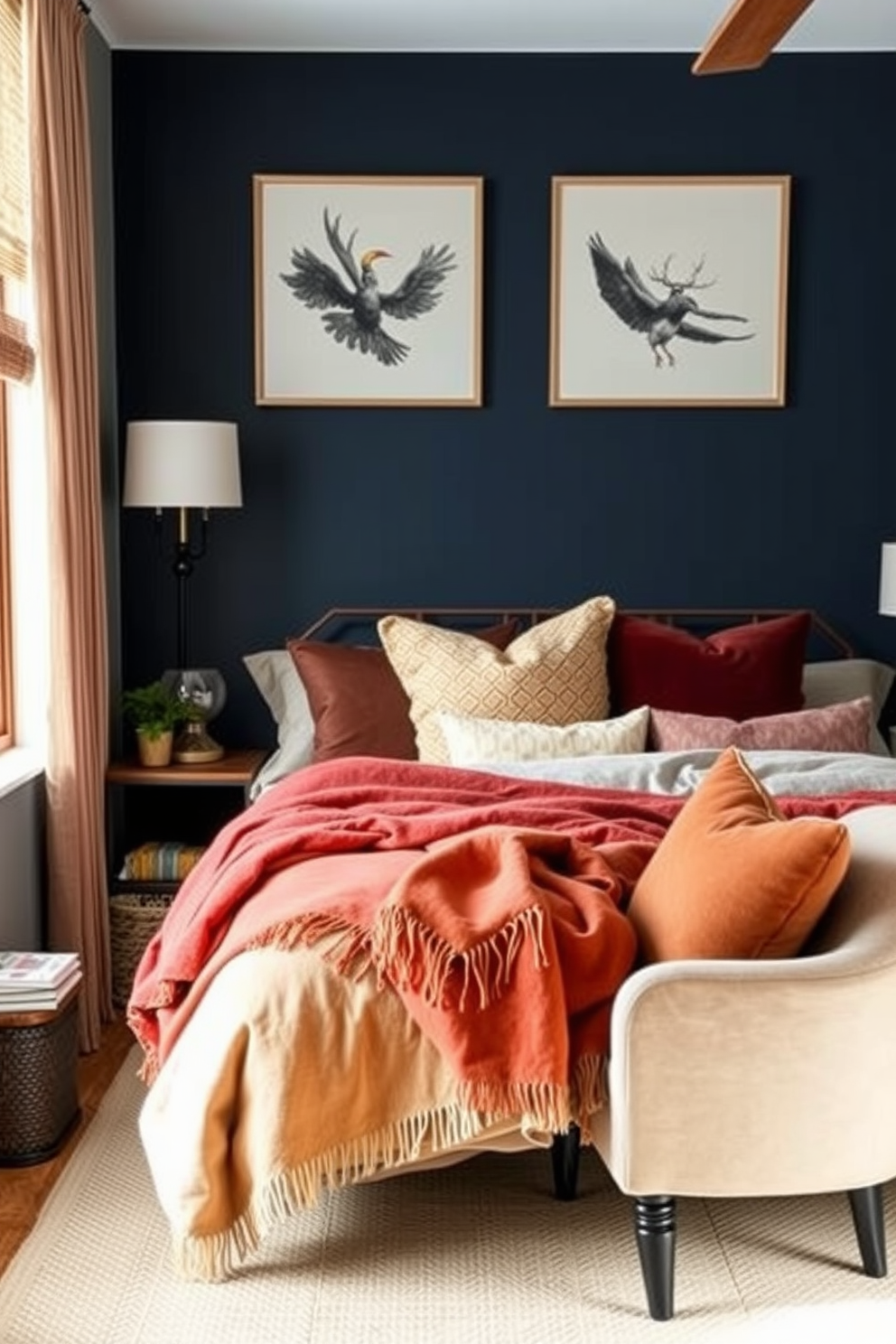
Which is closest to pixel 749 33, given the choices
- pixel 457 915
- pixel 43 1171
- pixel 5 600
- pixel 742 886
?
pixel 742 886

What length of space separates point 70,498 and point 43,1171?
1640 mm

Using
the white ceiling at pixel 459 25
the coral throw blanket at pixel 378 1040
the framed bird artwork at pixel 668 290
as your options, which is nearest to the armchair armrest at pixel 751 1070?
the coral throw blanket at pixel 378 1040

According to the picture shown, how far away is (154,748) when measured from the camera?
446cm

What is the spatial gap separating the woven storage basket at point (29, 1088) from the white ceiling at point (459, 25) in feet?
9.17

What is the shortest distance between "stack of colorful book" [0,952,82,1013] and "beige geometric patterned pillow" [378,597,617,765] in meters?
1.21

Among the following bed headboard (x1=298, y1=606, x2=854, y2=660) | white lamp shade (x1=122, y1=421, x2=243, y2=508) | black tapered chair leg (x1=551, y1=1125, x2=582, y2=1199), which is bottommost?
black tapered chair leg (x1=551, y1=1125, x2=582, y2=1199)

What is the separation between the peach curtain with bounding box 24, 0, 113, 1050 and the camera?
381 cm

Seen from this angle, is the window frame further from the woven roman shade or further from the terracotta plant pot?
A: the terracotta plant pot

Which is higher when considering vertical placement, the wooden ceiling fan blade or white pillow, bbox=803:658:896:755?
the wooden ceiling fan blade

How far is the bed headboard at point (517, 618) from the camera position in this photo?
192 inches

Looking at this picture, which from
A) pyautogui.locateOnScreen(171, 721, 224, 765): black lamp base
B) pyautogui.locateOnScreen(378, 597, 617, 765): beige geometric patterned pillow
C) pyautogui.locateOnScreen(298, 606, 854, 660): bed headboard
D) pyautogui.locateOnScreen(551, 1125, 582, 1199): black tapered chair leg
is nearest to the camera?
pyautogui.locateOnScreen(551, 1125, 582, 1199): black tapered chair leg

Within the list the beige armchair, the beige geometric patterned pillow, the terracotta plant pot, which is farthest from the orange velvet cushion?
the terracotta plant pot

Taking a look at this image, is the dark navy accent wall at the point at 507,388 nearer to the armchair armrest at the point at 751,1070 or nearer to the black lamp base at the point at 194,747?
the black lamp base at the point at 194,747

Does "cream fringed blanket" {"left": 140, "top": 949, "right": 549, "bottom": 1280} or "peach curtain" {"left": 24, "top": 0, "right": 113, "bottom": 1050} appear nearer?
"cream fringed blanket" {"left": 140, "top": 949, "right": 549, "bottom": 1280}
